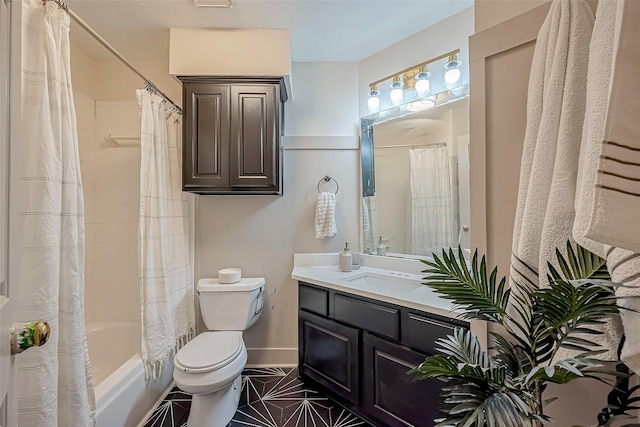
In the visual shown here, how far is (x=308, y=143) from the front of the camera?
2.40m

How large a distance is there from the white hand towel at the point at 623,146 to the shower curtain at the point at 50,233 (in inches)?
60.8

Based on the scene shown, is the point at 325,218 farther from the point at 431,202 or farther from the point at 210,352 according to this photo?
the point at 210,352

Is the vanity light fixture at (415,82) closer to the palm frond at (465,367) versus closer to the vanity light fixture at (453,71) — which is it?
the vanity light fixture at (453,71)

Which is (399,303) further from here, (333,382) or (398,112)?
(398,112)

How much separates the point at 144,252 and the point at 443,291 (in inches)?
68.4

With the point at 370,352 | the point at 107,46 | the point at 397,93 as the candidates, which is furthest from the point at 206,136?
the point at 370,352

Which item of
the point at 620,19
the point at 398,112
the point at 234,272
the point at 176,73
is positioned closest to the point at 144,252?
the point at 234,272

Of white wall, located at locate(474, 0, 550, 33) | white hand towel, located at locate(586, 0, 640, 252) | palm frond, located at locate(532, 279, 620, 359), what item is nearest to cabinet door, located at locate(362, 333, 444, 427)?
palm frond, located at locate(532, 279, 620, 359)

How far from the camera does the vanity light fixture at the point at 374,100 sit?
88.4 inches

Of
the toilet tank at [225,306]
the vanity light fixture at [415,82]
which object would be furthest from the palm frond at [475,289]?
the toilet tank at [225,306]

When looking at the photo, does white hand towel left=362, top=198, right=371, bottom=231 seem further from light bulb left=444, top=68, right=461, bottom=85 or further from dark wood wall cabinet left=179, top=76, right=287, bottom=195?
light bulb left=444, top=68, right=461, bottom=85

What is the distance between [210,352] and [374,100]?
206 centimetres

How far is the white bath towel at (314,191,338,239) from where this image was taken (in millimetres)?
2312

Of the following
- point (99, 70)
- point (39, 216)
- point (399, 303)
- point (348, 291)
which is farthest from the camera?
point (99, 70)
